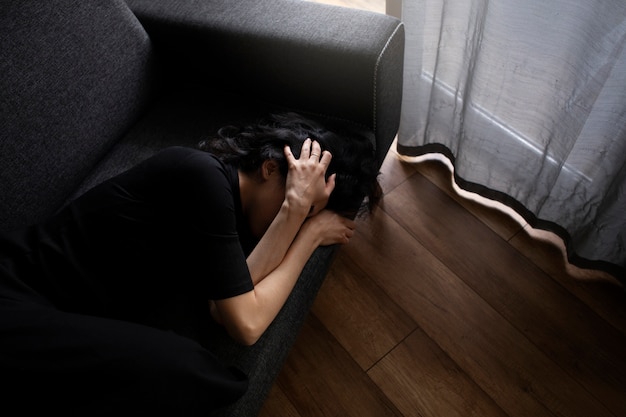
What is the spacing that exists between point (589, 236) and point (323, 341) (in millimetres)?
803

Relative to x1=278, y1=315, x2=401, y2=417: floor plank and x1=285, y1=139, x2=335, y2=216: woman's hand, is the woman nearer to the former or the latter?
x1=285, y1=139, x2=335, y2=216: woman's hand

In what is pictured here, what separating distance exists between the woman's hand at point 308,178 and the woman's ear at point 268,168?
1.5 inches

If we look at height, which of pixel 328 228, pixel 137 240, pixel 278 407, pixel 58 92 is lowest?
pixel 278 407

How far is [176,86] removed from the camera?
153 centimetres

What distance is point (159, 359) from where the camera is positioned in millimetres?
822

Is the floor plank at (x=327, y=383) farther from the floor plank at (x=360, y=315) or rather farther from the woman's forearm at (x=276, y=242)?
the woman's forearm at (x=276, y=242)

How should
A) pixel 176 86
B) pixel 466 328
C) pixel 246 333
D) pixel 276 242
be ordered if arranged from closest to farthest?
pixel 246 333
pixel 276 242
pixel 466 328
pixel 176 86

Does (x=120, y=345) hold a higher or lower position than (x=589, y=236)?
higher

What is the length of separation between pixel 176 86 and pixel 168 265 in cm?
72

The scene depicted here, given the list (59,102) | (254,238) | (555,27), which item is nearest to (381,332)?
(254,238)

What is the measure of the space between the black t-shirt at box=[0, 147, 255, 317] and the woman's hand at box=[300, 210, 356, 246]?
7.8 inches

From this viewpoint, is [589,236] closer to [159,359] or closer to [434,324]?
[434,324]

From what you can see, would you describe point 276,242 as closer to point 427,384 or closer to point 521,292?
point 427,384

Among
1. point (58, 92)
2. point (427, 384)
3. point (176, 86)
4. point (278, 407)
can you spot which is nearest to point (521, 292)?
point (427, 384)
